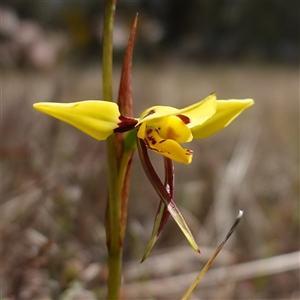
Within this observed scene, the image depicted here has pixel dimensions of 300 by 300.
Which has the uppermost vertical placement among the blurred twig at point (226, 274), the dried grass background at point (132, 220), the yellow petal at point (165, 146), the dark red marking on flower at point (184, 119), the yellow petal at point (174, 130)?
the dark red marking on flower at point (184, 119)

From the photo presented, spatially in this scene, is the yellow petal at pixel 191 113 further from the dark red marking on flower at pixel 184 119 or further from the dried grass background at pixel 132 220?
the dried grass background at pixel 132 220

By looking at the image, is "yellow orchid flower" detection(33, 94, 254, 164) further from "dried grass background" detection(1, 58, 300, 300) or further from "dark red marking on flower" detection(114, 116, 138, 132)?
"dried grass background" detection(1, 58, 300, 300)

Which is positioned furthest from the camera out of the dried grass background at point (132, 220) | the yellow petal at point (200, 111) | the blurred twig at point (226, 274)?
the blurred twig at point (226, 274)

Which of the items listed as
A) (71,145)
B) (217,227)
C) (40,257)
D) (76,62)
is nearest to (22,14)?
(76,62)

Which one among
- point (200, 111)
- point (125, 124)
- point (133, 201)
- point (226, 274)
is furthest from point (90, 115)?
point (133, 201)

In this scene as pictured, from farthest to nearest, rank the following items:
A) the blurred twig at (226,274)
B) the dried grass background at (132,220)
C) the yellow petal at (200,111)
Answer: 1. the blurred twig at (226,274)
2. the dried grass background at (132,220)
3. the yellow petal at (200,111)

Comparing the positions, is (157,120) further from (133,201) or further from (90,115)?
(133,201)

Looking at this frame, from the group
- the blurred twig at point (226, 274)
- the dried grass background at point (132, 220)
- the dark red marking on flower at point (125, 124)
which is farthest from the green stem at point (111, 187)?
the blurred twig at point (226, 274)
